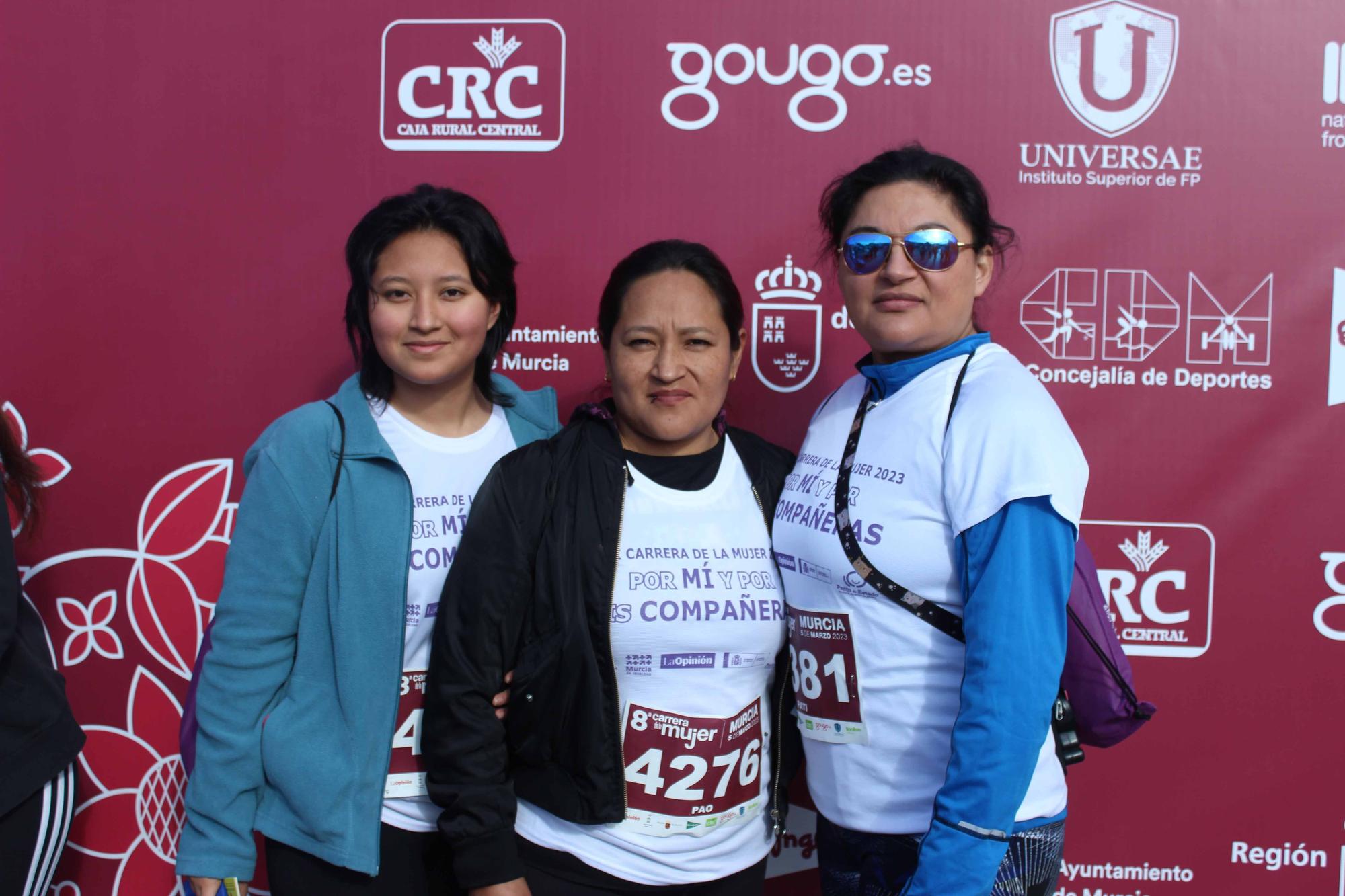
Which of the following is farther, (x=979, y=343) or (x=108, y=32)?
(x=108, y=32)

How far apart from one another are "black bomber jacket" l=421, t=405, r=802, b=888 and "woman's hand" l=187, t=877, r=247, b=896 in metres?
0.42

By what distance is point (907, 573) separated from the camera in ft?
4.17

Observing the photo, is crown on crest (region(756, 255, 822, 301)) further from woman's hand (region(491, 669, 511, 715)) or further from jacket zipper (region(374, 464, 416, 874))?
woman's hand (region(491, 669, 511, 715))

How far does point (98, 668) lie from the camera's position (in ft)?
7.29

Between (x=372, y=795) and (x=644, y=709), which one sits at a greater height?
(x=644, y=709)

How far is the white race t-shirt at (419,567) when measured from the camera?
1516mm

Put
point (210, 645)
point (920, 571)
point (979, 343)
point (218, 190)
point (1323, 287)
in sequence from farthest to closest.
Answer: point (218, 190)
point (1323, 287)
point (210, 645)
point (979, 343)
point (920, 571)

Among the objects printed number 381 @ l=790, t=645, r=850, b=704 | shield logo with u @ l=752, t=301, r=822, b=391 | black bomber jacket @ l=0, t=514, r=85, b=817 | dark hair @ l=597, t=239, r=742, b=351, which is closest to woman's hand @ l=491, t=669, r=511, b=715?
printed number 381 @ l=790, t=645, r=850, b=704

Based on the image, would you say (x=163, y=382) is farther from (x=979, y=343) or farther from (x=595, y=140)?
(x=979, y=343)

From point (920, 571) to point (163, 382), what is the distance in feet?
5.88

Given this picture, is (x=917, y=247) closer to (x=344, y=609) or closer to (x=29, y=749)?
(x=344, y=609)

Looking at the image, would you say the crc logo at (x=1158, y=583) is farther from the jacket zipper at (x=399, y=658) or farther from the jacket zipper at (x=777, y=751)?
the jacket zipper at (x=399, y=658)

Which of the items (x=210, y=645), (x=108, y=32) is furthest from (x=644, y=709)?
(x=108, y=32)

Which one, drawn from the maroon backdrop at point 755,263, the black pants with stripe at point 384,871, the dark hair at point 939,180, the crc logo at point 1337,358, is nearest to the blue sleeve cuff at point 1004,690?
the dark hair at point 939,180
